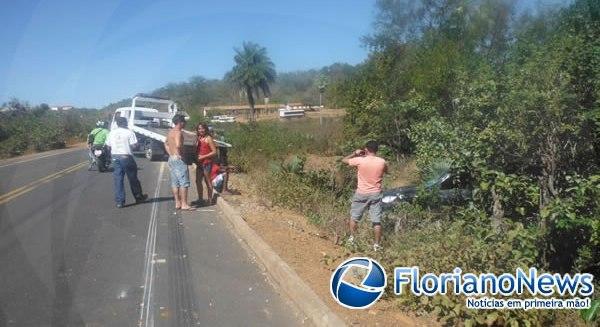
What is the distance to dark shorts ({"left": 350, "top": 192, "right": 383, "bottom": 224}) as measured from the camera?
744 centimetres

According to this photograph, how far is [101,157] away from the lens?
58.8ft

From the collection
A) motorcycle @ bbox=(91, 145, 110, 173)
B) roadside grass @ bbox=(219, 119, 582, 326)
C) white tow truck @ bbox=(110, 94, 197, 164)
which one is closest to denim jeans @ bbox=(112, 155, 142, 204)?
roadside grass @ bbox=(219, 119, 582, 326)

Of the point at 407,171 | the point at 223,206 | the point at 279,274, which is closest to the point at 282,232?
the point at 279,274

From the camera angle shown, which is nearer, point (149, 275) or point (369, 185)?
point (149, 275)

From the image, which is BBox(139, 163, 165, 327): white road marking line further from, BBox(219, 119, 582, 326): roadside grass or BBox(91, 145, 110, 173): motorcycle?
BBox(91, 145, 110, 173): motorcycle

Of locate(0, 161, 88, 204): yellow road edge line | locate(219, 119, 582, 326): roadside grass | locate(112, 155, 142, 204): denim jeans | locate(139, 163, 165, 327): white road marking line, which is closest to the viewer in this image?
locate(219, 119, 582, 326): roadside grass

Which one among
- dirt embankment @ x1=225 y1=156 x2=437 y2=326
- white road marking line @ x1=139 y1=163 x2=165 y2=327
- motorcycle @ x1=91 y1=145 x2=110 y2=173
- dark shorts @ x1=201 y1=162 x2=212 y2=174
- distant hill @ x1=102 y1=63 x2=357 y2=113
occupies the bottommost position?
dirt embankment @ x1=225 y1=156 x2=437 y2=326

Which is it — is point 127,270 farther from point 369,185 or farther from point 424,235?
point 424,235

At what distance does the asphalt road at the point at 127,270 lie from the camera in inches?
203

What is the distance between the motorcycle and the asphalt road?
6635mm

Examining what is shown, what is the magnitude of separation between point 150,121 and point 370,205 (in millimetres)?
18969

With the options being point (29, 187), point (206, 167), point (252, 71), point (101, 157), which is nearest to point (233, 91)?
point (252, 71)

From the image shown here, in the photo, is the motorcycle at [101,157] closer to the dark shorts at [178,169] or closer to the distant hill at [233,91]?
the dark shorts at [178,169]

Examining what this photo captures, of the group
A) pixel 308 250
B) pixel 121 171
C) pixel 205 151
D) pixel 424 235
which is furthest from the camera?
pixel 205 151
